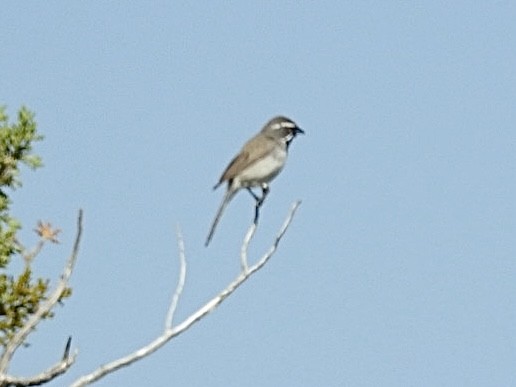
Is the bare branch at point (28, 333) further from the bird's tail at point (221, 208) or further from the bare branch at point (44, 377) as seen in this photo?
the bird's tail at point (221, 208)

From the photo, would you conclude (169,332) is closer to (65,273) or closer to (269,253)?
(65,273)

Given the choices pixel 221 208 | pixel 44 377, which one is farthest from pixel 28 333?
pixel 221 208

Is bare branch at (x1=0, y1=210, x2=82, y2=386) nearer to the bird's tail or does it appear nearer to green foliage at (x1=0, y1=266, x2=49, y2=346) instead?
green foliage at (x1=0, y1=266, x2=49, y2=346)

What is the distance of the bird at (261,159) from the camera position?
18.4m

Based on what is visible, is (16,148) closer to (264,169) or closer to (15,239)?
(15,239)

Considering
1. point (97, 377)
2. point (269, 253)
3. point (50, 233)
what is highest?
point (50, 233)

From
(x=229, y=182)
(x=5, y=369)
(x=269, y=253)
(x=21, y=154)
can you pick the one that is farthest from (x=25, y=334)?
(x=229, y=182)

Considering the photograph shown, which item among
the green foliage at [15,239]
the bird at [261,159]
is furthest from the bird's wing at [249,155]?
the green foliage at [15,239]

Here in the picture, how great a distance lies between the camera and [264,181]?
735 inches

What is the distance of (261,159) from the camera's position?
19.1 metres

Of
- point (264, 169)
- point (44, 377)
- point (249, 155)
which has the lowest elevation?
point (44, 377)

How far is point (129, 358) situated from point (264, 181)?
11.3 meters

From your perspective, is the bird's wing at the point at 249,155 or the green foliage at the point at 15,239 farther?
the bird's wing at the point at 249,155

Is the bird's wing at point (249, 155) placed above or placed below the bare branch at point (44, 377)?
above
